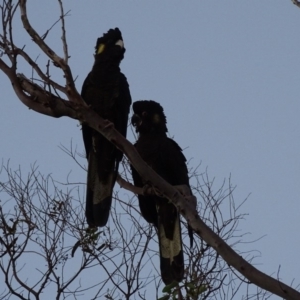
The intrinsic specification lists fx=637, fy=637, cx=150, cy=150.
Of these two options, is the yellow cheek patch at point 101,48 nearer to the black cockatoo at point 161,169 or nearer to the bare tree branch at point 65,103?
the black cockatoo at point 161,169

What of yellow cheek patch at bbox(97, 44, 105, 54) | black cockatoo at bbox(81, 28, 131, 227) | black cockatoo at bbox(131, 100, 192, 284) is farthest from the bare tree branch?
yellow cheek patch at bbox(97, 44, 105, 54)

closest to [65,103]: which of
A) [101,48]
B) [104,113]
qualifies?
[104,113]

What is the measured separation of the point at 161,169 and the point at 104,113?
840mm

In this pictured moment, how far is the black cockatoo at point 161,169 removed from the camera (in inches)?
191

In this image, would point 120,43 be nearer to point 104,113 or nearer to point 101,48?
point 101,48

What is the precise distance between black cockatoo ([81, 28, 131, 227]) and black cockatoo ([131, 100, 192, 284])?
0.41 meters

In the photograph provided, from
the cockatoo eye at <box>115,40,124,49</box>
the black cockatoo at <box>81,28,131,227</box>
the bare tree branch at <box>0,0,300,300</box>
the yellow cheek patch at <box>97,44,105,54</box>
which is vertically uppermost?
the cockatoo eye at <box>115,40,124,49</box>

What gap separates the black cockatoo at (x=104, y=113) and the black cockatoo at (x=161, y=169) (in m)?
0.41

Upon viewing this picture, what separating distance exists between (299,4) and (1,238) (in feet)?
9.10

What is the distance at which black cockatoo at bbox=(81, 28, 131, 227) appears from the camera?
4625 mm

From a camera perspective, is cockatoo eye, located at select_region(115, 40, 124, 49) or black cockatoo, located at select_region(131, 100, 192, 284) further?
cockatoo eye, located at select_region(115, 40, 124, 49)

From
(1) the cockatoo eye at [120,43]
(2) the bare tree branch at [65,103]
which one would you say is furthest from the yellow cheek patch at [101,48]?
(2) the bare tree branch at [65,103]

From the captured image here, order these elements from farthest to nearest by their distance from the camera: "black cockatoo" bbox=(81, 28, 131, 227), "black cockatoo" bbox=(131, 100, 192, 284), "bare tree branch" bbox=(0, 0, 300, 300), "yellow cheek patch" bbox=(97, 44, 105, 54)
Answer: "yellow cheek patch" bbox=(97, 44, 105, 54) → "black cockatoo" bbox=(131, 100, 192, 284) → "black cockatoo" bbox=(81, 28, 131, 227) → "bare tree branch" bbox=(0, 0, 300, 300)

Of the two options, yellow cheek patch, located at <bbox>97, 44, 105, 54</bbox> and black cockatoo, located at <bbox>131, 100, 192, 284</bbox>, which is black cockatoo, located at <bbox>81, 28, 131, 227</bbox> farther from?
black cockatoo, located at <bbox>131, 100, 192, 284</bbox>
